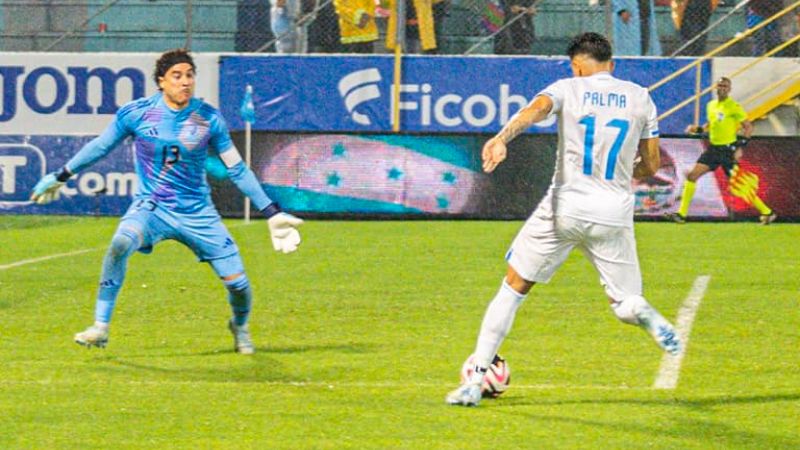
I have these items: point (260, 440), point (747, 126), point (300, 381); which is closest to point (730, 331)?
point (300, 381)

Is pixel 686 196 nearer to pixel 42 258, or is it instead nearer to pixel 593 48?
pixel 42 258

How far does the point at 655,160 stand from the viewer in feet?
28.5

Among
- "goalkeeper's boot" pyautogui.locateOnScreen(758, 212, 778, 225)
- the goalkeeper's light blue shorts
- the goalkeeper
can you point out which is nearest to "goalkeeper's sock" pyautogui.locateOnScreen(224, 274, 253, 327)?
the goalkeeper

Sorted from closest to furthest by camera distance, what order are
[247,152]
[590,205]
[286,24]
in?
[590,205] < [247,152] < [286,24]

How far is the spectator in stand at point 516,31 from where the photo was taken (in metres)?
24.2

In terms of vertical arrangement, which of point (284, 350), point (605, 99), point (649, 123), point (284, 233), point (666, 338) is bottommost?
point (284, 350)

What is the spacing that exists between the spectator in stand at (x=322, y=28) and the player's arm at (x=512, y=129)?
16464 mm

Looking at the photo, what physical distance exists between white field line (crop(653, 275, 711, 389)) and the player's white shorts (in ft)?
3.55

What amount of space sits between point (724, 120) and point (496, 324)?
1482 cm

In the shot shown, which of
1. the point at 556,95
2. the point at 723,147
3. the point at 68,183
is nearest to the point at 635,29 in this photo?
the point at 723,147

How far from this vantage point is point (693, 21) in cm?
2439

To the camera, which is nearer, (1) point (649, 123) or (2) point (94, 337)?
(1) point (649, 123)

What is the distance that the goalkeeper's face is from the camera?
405 inches

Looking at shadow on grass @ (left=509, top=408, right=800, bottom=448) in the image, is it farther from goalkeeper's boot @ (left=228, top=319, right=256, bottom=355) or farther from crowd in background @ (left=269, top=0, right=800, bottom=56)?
crowd in background @ (left=269, top=0, right=800, bottom=56)
